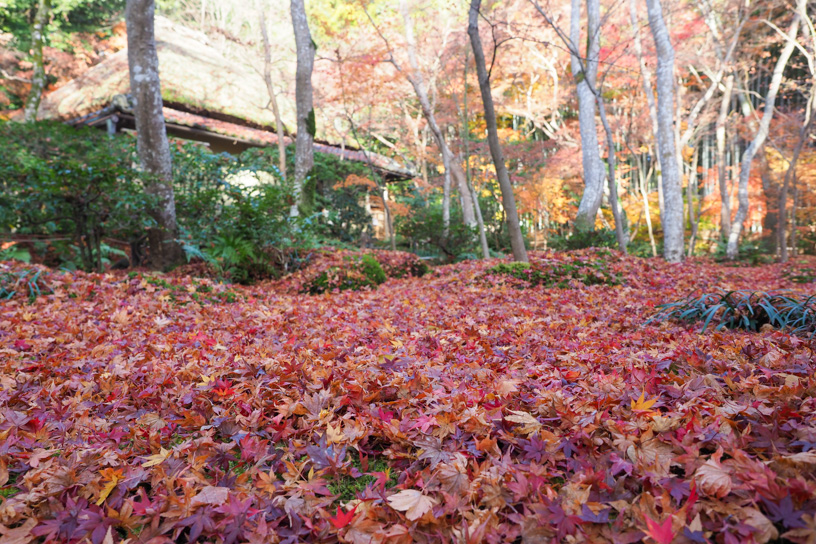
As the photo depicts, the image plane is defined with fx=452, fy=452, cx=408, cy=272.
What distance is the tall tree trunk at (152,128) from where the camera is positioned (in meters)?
6.50

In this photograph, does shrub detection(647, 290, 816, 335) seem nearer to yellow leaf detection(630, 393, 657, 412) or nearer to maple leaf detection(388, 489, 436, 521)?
yellow leaf detection(630, 393, 657, 412)

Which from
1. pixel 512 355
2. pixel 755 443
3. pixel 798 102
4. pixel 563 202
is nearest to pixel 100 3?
pixel 563 202

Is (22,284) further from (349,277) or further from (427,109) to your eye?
(427,109)

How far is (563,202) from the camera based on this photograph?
18.6m

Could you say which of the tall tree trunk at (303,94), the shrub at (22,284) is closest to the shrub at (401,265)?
the tall tree trunk at (303,94)

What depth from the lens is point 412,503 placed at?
119 cm

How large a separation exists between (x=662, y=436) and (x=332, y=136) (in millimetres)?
15727

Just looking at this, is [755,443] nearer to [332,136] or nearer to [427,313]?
[427,313]

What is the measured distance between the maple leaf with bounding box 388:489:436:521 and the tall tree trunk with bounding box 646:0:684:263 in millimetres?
9249

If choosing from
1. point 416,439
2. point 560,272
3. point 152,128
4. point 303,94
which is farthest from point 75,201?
point 560,272

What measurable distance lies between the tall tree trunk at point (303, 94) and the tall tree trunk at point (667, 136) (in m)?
6.83

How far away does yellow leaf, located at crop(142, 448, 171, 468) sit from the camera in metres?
1.43

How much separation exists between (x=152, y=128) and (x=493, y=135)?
16.7 ft

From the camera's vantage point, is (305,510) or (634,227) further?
(634,227)
